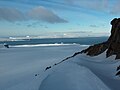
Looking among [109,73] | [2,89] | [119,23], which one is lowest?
[2,89]

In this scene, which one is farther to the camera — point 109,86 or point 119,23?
point 119,23

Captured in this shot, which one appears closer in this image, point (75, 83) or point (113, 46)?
point (75, 83)

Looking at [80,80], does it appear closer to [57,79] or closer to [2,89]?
[57,79]

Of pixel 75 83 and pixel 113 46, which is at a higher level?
pixel 113 46

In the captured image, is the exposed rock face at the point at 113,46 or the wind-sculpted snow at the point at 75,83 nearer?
the wind-sculpted snow at the point at 75,83

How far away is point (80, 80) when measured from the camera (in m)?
15.9

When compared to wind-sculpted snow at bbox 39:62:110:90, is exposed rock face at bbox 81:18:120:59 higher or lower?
higher

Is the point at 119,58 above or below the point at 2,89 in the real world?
above

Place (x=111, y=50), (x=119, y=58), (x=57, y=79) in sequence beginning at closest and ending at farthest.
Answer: (x=57, y=79) < (x=119, y=58) < (x=111, y=50)

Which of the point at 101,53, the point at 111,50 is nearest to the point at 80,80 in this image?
the point at 111,50

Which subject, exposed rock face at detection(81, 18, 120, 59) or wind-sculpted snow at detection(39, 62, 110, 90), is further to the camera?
exposed rock face at detection(81, 18, 120, 59)

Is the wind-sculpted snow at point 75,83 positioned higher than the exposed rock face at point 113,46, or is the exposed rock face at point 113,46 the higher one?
the exposed rock face at point 113,46

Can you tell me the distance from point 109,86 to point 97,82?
84cm

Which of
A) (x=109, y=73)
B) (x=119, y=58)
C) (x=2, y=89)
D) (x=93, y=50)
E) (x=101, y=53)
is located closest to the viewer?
(x=109, y=73)
